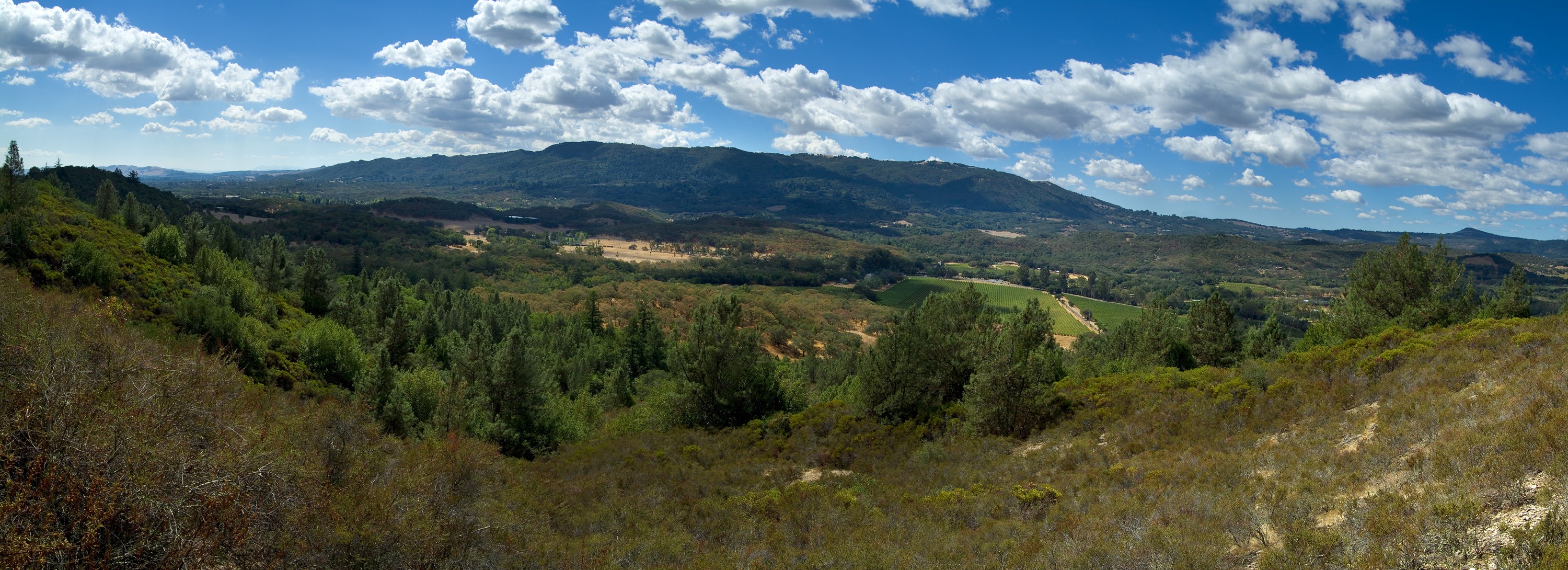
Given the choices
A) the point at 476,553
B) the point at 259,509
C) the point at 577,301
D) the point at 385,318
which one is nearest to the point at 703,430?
the point at 476,553

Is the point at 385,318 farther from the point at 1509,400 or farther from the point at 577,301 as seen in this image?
the point at 1509,400

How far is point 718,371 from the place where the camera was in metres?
30.3

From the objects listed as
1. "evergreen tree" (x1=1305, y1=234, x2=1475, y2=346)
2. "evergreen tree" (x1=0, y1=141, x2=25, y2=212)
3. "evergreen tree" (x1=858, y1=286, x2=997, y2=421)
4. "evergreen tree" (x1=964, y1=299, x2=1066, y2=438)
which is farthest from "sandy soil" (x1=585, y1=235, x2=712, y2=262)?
"evergreen tree" (x1=964, y1=299, x2=1066, y2=438)

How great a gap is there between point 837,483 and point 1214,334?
28.2 metres

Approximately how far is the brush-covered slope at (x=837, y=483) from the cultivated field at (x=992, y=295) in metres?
80.7

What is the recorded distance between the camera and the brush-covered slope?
809cm

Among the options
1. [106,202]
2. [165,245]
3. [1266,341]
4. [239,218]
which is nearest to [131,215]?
[106,202]

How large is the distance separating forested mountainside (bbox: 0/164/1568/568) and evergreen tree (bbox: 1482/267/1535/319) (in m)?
0.17

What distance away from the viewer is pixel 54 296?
65.7ft

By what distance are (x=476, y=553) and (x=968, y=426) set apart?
17764mm

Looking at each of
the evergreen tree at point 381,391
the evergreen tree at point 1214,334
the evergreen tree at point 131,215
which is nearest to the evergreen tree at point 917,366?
the evergreen tree at point 1214,334

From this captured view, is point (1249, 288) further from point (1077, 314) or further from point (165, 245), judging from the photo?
point (165, 245)

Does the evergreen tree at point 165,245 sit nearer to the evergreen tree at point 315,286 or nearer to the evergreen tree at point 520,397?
the evergreen tree at point 315,286

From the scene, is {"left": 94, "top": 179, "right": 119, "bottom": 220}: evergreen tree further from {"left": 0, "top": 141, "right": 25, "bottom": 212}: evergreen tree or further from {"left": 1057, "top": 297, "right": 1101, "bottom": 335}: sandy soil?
{"left": 1057, "top": 297, "right": 1101, "bottom": 335}: sandy soil
